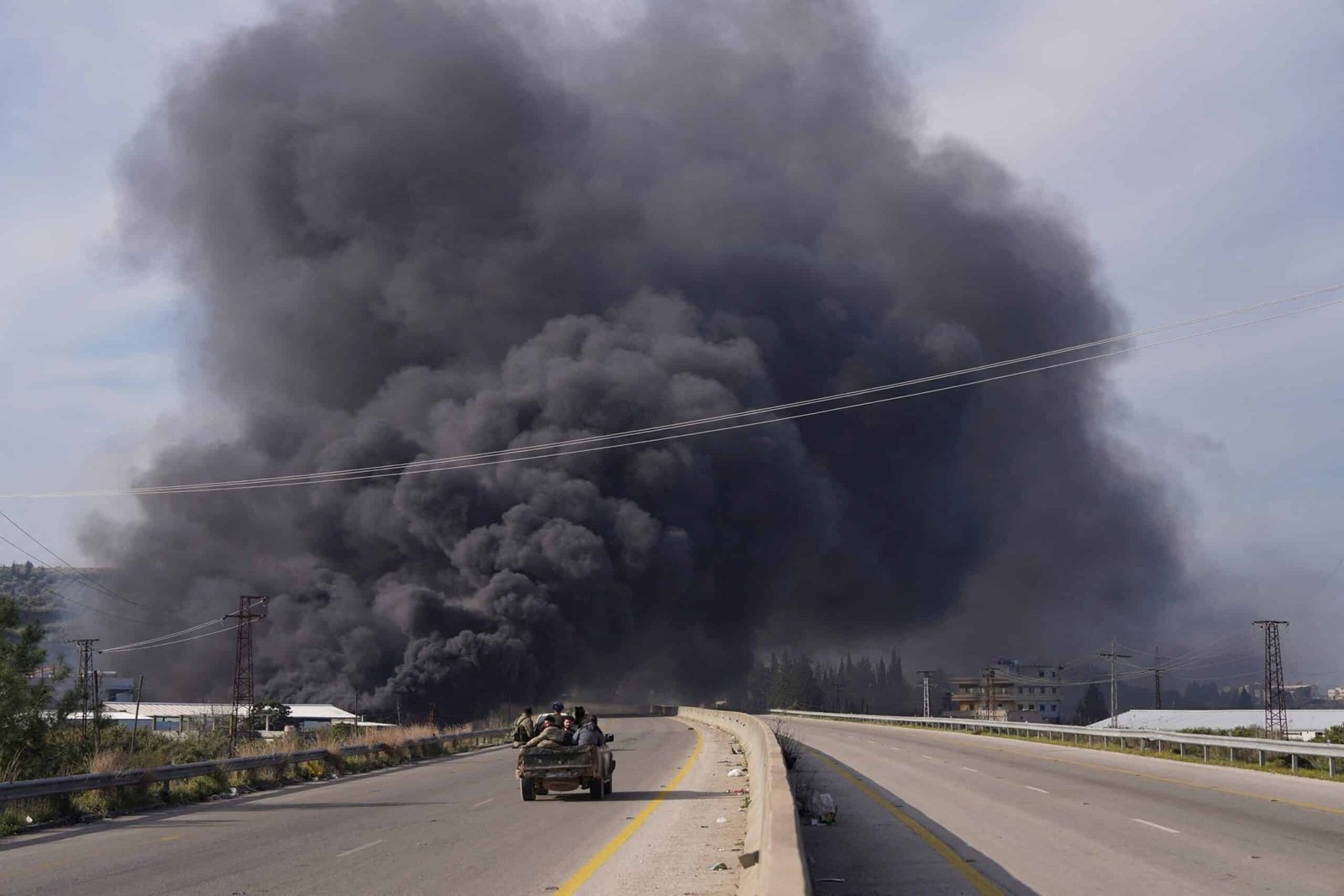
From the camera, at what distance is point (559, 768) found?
21.6 metres

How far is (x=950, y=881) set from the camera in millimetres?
11781

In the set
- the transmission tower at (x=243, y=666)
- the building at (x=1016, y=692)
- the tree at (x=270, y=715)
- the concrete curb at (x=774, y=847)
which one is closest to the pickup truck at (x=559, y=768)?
the concrete curb at (x=774, y=847)

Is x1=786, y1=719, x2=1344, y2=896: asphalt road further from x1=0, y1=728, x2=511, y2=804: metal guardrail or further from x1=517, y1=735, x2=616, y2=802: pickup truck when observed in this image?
x1=0, y1=728, x2=511, y2=804: metal guardrail

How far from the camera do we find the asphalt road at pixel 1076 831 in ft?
39.0

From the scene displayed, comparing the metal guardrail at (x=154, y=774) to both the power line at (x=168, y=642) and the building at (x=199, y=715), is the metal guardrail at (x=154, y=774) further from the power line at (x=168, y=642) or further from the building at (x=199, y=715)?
the power line at (x=168, y=642)

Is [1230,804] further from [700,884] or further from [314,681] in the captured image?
[314,681]

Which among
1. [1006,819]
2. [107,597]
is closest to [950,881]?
[1006,819]

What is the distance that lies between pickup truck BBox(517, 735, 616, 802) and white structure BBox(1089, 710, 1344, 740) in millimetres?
52046

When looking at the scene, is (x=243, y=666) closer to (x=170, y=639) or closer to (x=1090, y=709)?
(x=170, y=639)

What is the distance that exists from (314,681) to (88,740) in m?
54.3

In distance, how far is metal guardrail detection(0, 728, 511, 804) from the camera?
63.7ft

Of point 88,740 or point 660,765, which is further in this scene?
point 88,740

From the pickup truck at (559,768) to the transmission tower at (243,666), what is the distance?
15.3 metres

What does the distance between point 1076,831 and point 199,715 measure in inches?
2815
